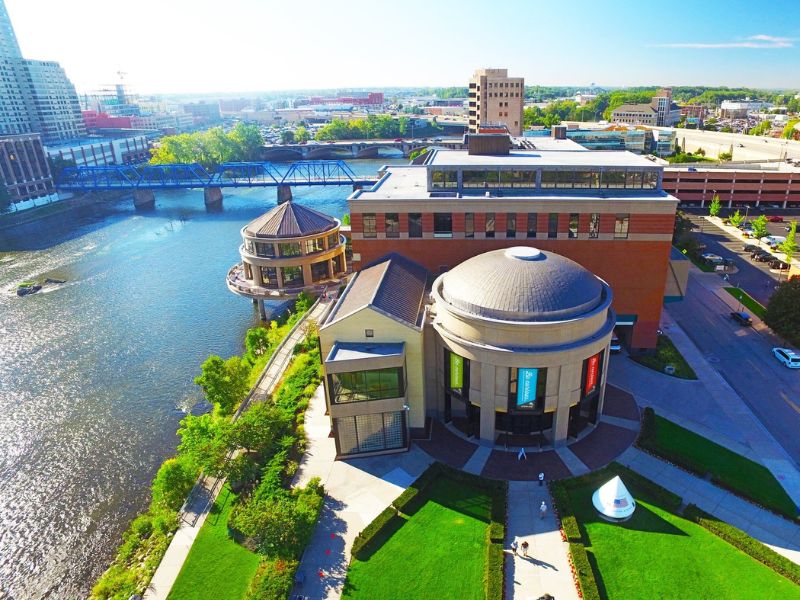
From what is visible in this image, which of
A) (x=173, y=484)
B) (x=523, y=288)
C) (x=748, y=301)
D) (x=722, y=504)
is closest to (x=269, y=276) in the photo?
(x=173, y=484)

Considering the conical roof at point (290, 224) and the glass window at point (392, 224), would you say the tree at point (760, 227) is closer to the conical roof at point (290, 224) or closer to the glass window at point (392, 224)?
the conical roof at point (290, 224)

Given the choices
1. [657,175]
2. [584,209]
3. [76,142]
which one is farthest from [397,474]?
[76,142]

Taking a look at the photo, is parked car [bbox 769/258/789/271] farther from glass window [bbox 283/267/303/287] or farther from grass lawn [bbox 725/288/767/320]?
glass window [bbox 283/267/303/287]

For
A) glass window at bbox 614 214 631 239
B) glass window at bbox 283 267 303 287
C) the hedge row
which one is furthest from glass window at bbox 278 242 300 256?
the hedge row

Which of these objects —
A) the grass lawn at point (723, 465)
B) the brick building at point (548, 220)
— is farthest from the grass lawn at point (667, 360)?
the grass lawn at point (723, 465)

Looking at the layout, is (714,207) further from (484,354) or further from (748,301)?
(484,354)

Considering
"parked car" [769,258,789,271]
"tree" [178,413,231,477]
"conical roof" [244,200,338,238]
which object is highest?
"conical roof" [244,200,338,238]
